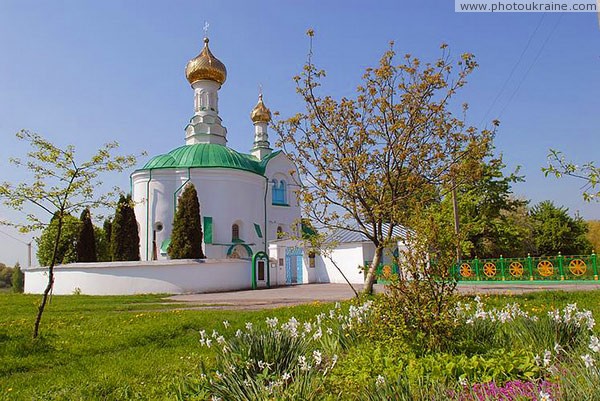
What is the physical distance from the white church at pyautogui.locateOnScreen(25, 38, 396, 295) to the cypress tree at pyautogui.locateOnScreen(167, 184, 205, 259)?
1.36 m

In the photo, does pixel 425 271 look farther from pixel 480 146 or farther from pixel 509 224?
pixel 509 224

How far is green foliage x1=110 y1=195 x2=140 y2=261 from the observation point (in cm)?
2286

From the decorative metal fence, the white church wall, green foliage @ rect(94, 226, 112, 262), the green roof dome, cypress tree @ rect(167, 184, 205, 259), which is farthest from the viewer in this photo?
green foliage @ rect(94, 226, 112, 262)

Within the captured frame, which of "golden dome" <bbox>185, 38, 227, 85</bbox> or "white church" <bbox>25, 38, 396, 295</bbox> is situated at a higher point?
"golden dome" <bbox>185, 38, 227, 85</bbox>

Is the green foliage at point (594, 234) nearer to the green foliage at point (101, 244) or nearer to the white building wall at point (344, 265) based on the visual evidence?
the white building wall at point (344, 265)

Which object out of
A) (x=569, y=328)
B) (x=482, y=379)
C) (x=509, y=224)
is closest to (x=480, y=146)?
(x=569, y=328)

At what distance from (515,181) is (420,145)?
56.1ft

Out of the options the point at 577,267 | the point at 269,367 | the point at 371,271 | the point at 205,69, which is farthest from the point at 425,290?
the point at 205,69

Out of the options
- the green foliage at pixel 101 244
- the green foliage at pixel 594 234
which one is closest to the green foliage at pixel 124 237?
the green foliage at pixel 101 244

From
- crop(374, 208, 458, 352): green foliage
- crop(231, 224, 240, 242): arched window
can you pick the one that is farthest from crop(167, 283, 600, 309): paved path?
crop(231, 224, 240, 242): arched window

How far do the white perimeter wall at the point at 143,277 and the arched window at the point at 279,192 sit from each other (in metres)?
10.6

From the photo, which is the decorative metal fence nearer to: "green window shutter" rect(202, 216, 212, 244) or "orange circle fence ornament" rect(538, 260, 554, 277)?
"orange circle fence ornament" rect(538, 260, 554, 277)

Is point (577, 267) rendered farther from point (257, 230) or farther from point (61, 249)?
point (61, 249)

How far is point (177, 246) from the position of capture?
20.9 meters
